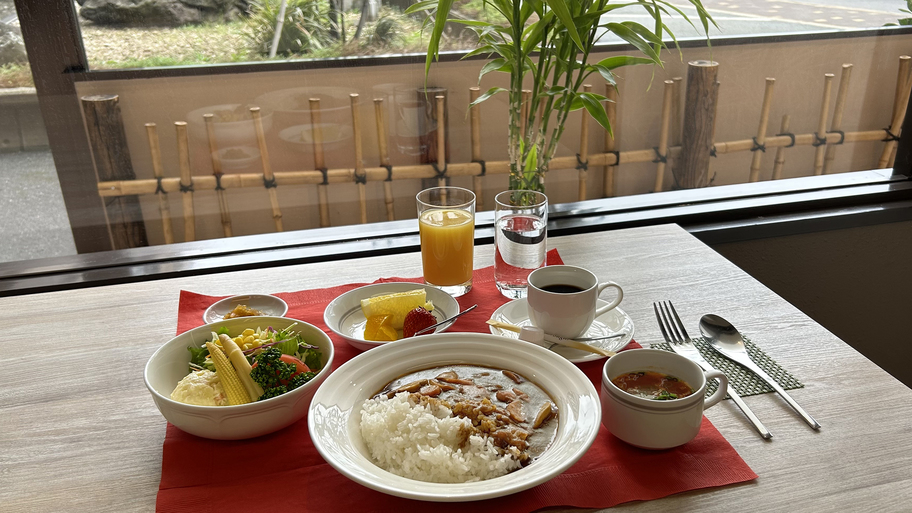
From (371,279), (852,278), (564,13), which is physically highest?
(564,13)

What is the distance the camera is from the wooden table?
747 mm

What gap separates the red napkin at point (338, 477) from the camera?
28.5 inches

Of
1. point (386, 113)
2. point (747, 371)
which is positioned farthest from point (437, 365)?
point (386, 113)

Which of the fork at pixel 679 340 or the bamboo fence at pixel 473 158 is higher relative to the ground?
the bamboo fence at pixel 473 158

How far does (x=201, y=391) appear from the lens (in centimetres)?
81

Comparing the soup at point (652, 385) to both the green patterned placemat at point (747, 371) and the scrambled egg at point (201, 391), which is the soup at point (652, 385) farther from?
the scrambled egg at point (201, 391)

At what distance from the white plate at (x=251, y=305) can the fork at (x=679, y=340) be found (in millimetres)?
640

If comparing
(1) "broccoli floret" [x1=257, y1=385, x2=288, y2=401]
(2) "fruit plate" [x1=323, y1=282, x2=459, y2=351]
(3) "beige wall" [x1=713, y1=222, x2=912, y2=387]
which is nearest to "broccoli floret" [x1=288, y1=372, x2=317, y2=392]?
(1) "broccoli floret" [x1=257, y1=385, x2=288, y2=401]

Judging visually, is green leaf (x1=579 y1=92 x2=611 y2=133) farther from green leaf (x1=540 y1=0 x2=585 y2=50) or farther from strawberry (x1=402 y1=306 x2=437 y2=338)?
strawberry (x1=402 y1=306 x2=437 y2=338)

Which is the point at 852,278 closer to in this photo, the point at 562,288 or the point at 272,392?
the point at 562,288

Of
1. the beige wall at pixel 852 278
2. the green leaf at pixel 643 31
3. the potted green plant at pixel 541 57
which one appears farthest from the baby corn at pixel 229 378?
the beige wall at pixel 852 278

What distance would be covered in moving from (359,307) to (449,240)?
20cm

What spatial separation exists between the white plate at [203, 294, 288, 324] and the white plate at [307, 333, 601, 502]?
31 centimetres

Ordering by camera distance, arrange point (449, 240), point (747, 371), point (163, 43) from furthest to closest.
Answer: point (163, 43) → point (449, 240) → point (747, 371)
